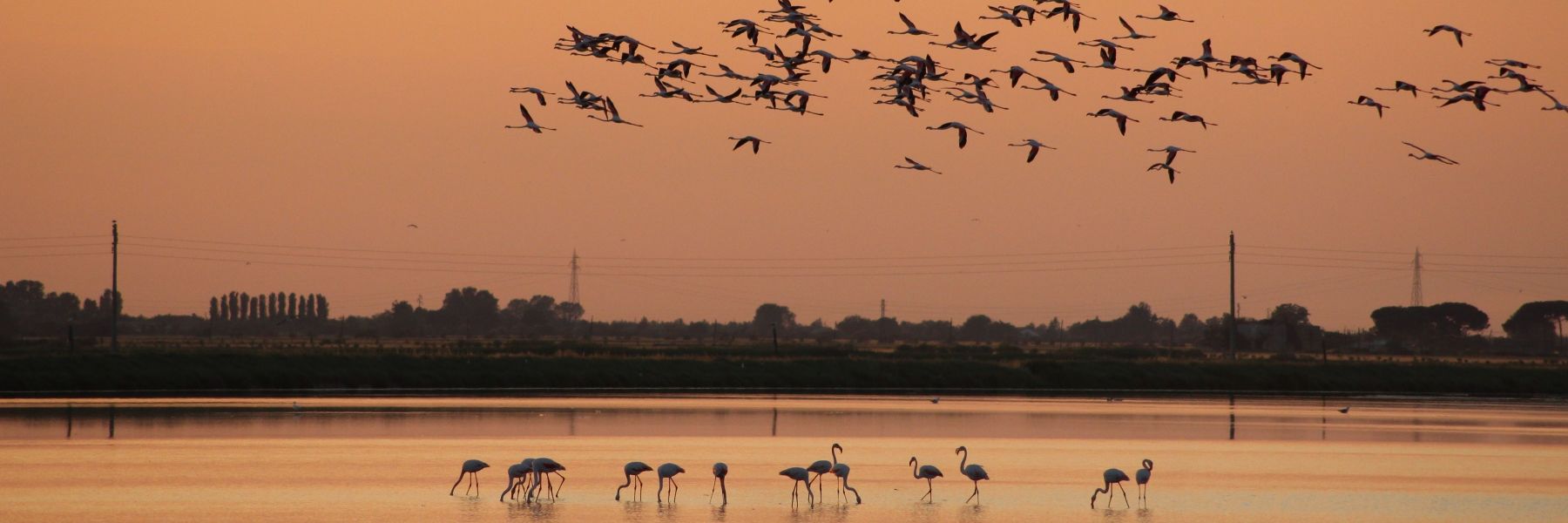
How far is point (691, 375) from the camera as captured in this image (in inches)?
2547

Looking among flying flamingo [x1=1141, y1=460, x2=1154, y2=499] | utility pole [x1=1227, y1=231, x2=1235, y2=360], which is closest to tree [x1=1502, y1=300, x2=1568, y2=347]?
utility pole [x1=1227, y1=231, x2=1235, y2=360]

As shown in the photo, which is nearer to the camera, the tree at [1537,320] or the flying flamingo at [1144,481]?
the flying flamingo at [1144,481]

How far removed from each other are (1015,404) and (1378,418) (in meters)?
10.2

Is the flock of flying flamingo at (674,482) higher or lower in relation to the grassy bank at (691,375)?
lower

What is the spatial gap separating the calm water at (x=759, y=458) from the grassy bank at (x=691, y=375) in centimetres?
865

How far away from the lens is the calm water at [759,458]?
2388cm

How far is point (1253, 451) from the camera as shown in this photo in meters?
34.1

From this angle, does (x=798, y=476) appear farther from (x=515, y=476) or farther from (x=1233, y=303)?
(x=1233, y=303)

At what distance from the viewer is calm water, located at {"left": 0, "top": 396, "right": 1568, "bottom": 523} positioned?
2388 cm

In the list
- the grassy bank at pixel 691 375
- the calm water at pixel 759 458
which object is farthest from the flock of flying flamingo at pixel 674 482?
the grassy bank at pixel 691 375

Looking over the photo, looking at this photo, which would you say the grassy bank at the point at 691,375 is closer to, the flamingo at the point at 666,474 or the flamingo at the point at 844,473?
the flamingo at the point at 666,474

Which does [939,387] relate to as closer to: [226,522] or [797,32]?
[797,32]

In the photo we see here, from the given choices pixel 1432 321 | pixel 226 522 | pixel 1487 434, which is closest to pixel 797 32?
pixel 226 522

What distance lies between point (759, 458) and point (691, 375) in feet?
110
